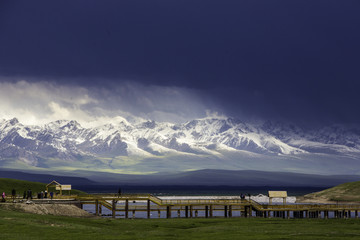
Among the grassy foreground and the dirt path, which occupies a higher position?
the dirt path

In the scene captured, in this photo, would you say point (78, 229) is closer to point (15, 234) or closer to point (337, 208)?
point (15, 234)

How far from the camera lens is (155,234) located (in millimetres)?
85438

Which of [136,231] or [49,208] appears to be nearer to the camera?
[136,231]

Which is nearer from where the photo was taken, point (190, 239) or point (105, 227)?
point (190, 239)

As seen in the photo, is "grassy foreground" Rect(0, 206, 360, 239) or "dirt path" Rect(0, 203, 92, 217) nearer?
"grassy foreground" Rect(0, 206, 360, 239)

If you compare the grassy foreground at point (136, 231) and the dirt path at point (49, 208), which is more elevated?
the dirt path at point (49, 208)

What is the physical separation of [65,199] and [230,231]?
55.0 meters

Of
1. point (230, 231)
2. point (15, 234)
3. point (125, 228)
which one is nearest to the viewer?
point (15, 234)

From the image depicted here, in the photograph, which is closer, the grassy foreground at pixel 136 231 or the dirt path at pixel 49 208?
the grassy foreground at pixel 136 231

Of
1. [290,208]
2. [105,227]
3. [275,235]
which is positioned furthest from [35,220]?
[290,208]

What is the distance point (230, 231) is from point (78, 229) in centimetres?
2117

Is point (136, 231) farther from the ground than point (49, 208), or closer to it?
closer to it

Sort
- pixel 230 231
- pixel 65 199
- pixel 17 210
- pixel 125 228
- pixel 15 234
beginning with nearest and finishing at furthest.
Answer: pixel 15 234
pixel 230 231
pixel 125 228
pixel 17 210
pixel 65 199

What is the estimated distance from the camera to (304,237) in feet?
266
